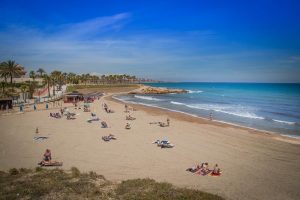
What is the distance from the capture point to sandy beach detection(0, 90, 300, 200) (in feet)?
49.4

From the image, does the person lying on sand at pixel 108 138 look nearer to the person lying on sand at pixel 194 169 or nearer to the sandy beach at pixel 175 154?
the sandy beach at pixel 175 154

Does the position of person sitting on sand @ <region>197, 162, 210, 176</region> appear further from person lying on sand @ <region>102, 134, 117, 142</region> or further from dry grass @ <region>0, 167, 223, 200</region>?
person lying on sand @ <region>102, 134, 117, 142</region>

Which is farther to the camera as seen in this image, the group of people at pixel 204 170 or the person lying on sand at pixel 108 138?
the person lying on sand at pixel 108 138

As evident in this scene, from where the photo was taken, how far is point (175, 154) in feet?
67.4

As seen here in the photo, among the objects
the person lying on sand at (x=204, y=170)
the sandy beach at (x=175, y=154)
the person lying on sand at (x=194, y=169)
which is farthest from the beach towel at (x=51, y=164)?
the person lying on sand at (x=204, y=170)

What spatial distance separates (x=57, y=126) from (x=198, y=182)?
2098cm

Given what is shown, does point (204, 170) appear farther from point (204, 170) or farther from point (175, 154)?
point (175, 154)

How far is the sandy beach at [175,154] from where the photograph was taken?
1507 cm

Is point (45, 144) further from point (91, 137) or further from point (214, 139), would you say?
point (214, 139)

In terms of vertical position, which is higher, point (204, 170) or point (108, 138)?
point (204, 170)

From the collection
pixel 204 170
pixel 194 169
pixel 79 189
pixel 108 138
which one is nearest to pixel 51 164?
pixel 79 189

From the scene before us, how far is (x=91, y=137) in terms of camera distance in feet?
84.7

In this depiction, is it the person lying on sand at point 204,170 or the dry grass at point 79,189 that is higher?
the dry grass at point 79,189

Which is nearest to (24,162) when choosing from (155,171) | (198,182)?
(155,171)
